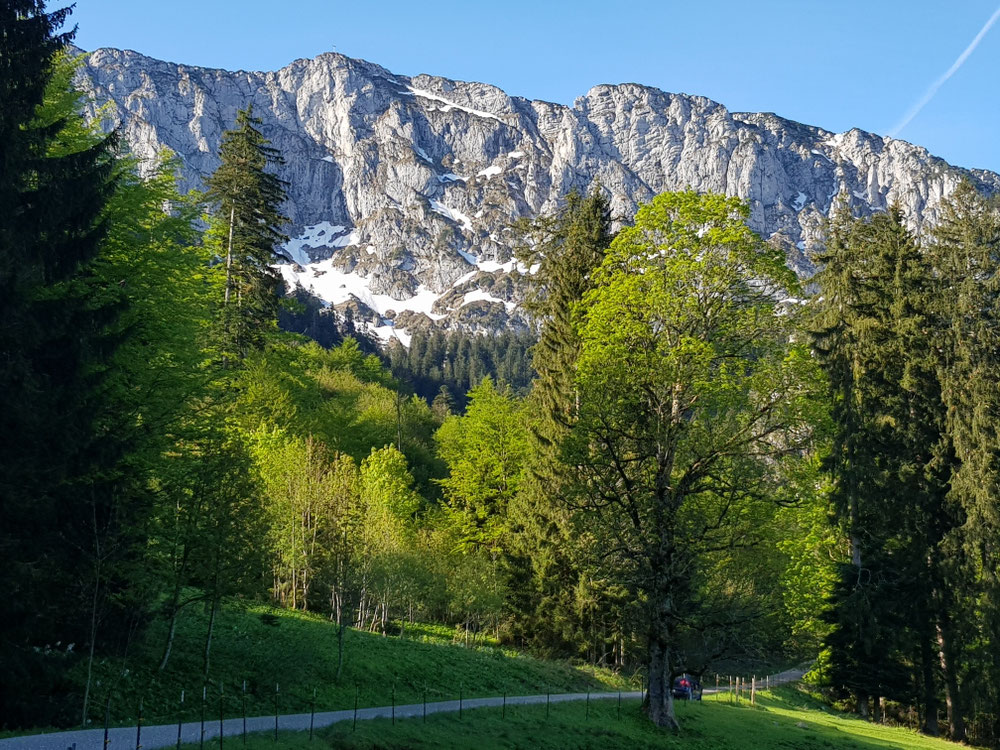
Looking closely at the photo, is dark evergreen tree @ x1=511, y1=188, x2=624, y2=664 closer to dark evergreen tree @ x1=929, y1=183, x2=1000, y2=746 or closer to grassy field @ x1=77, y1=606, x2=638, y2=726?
grassy field @ x1=77, y1=606, x2=638, y2=726

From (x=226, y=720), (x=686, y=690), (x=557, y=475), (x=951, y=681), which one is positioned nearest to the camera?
(x=226, y=720)

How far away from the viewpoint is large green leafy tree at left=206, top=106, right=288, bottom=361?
3612 cm

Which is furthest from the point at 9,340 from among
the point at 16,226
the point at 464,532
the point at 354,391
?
the point at 354,391

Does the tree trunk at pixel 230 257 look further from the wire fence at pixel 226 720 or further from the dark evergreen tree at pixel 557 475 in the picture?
the wire fence at pixel 226 720

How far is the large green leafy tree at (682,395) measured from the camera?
63.4 feet

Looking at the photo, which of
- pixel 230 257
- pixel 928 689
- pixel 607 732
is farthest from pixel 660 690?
pixel 230 257

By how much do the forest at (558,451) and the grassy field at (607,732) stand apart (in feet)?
4.88

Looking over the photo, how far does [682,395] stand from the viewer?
66.3 feet

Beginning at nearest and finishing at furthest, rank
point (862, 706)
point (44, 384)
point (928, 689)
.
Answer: point (44, 384) → point (928, 689) → point (862, 706)

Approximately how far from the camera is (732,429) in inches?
778

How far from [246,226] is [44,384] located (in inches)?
956

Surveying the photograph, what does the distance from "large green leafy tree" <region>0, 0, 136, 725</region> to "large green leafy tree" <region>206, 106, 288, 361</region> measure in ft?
67.3

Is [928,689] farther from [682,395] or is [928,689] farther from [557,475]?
[682,395]

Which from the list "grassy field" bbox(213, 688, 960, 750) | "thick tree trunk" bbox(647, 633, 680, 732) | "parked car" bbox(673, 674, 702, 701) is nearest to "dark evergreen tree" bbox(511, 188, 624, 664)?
"parked car" bbox(673, 674, 702, 701)
